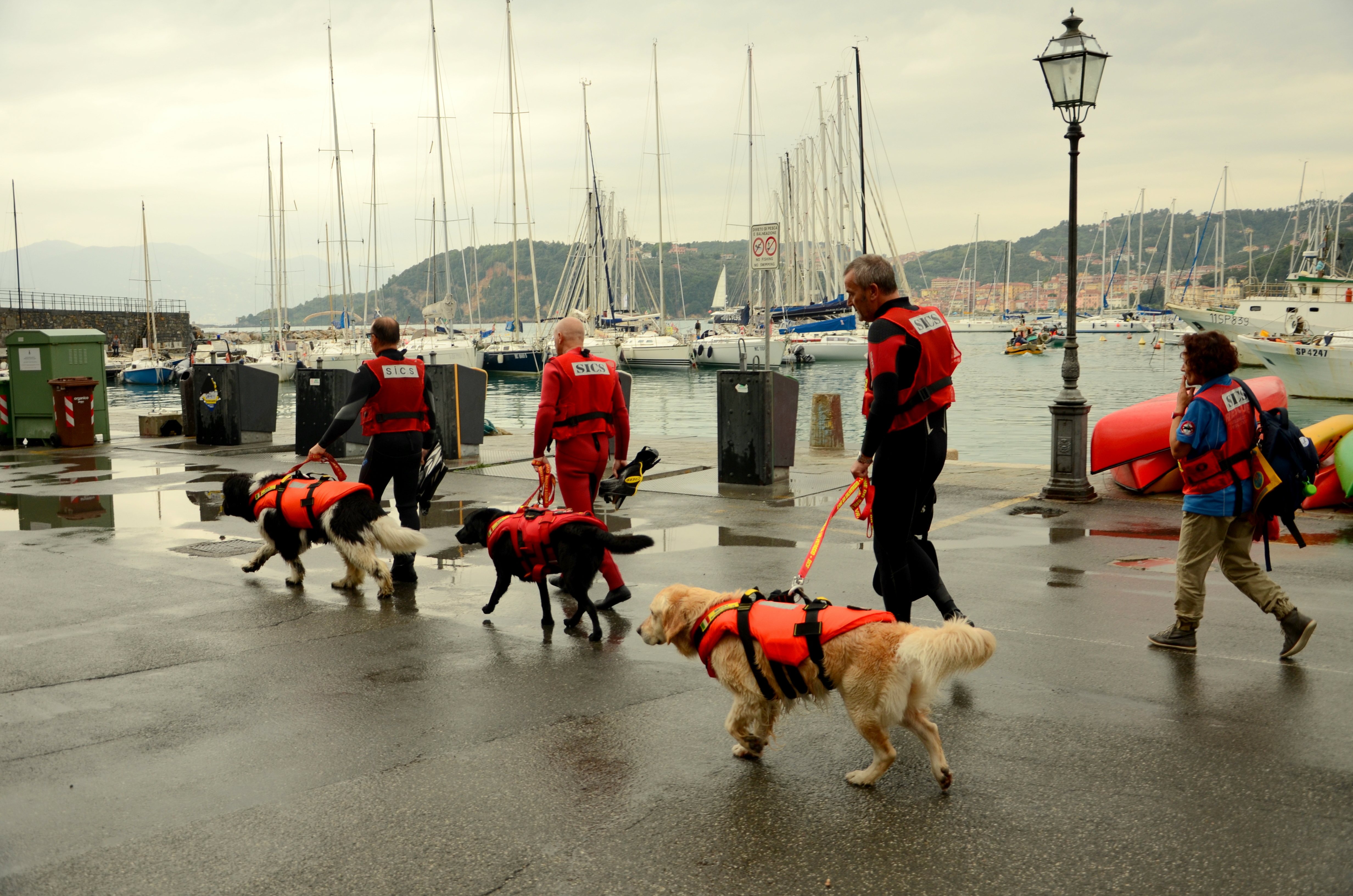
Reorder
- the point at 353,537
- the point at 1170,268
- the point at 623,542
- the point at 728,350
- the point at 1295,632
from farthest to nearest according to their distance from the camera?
the point at 1170,268 → the point at 728,350 → the point at 353,537 → the point at 623,542 → the point at 1295,632

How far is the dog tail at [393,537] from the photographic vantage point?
7113 mm

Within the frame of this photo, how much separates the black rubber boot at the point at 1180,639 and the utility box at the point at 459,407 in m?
9.62

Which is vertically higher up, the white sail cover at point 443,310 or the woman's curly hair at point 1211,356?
the white sail cover at point 443,310

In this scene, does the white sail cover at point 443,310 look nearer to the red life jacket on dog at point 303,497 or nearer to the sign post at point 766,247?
the sign post at point 766,247

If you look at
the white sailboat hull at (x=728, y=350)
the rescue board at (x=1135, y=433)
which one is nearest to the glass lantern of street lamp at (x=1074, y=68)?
the rescue board at (x=1135, y=433)

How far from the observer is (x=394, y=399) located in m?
7.57

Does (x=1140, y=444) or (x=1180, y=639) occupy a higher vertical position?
(x=1140, y=444)

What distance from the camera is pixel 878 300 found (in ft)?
17.6

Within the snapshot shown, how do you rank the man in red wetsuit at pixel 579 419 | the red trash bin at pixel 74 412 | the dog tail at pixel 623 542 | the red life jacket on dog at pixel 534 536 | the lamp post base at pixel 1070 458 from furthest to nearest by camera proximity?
1. the red trash bin at pixel 74 412
2. the lamp post base at pixel 1070 458
3. the man in red wetsuit at pixel 579 419
4. the red life jacket on dog at pixel 534 536
5. the dog tail at pixel 623 542

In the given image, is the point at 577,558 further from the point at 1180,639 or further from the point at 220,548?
the point at 220,548

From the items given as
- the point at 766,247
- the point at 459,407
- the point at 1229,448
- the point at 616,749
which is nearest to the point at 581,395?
the point at 616,749

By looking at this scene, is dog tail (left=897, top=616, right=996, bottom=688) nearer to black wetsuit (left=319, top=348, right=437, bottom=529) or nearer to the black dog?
the black dog

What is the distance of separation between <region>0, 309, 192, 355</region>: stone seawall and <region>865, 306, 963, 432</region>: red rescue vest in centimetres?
7537

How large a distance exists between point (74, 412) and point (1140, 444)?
15367mm
